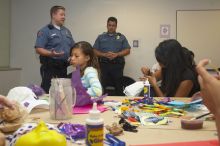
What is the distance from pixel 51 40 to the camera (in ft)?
14.0

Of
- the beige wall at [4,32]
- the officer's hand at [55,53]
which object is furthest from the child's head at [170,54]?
the beige wall at [4,32]

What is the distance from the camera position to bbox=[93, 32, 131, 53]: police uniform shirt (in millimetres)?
4812

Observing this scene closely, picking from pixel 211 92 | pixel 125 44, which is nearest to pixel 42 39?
pixel 125 44

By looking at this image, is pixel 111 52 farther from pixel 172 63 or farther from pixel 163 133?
pixel 163 133

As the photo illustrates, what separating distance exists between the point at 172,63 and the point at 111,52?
230cm

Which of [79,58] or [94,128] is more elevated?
[79,58]

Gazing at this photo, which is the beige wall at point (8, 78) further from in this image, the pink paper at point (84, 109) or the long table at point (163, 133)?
the long table at point (163, 133)

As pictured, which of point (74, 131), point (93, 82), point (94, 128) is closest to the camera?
point (94, 128)

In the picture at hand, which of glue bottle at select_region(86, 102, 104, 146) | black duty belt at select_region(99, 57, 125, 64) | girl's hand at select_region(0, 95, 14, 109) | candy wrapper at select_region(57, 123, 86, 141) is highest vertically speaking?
black duty belt at select_region(99, 57, 125, 64)

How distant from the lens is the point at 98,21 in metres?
5.11

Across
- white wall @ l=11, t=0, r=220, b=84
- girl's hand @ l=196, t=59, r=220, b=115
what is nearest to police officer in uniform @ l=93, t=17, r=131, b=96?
white wall @ l=11, t=0, r=220, b=84

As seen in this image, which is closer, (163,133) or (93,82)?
(163,133)

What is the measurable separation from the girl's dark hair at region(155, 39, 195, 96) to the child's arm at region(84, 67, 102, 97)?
0.67 metres

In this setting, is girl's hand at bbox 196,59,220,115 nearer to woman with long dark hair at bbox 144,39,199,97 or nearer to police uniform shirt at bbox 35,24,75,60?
woman with long dark hair at bbox 144,39,199,97
